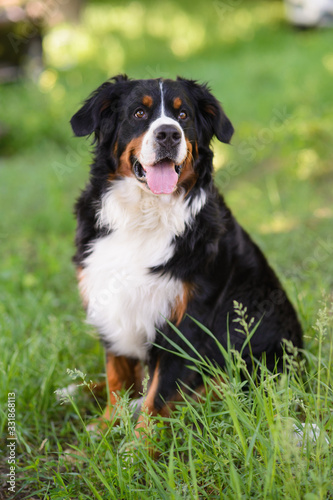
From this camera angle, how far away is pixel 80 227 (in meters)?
2.79

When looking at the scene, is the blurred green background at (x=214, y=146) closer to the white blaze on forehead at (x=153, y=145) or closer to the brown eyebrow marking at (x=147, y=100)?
the white blaze on forehead at (x=153, y=145)

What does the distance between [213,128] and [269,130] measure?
137 inches

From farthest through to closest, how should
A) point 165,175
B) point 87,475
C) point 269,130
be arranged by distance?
point 269,130 < point 165,175 < point 87,475

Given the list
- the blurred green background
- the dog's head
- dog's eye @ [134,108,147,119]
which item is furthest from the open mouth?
the blurred green background

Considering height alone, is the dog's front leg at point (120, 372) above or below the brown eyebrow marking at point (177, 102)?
below

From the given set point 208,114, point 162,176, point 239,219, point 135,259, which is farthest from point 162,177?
point 239,219

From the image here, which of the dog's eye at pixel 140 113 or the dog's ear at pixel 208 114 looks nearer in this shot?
the dog's eye at pixel 140 113

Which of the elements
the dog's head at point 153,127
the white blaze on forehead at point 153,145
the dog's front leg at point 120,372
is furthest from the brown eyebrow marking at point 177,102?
the dog's front leg at point 120,372

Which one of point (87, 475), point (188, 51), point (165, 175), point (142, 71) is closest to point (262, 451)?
point (87, 475)

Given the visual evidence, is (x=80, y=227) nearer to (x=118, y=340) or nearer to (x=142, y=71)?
(x=118, y=340)

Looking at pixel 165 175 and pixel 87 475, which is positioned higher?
pixel 165 175

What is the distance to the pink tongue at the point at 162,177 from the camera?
2574mm

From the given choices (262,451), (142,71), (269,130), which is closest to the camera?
(262,451)

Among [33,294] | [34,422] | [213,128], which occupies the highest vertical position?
[213,128]
